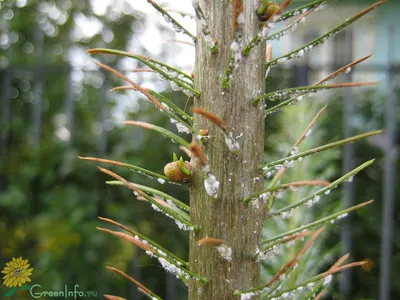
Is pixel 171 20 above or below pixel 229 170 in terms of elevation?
above

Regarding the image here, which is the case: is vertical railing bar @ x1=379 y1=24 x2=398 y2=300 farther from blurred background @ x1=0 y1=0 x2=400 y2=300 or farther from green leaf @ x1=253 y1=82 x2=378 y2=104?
green leaf @ x1=253 y1=82 x2=378 y2=104

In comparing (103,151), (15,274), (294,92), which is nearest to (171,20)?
(294,92)

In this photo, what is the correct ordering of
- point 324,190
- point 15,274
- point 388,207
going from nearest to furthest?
point 324,190, point 15,274, point 388,207

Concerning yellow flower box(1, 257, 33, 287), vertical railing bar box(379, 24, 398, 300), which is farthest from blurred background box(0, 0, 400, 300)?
yellow flower box(1, 257, 33, 287)

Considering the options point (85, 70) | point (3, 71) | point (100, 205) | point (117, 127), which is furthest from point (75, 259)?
point (3, 71)

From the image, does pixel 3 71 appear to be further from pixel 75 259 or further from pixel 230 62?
pixel 230 62

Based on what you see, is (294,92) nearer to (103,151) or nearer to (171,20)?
(171,20)
